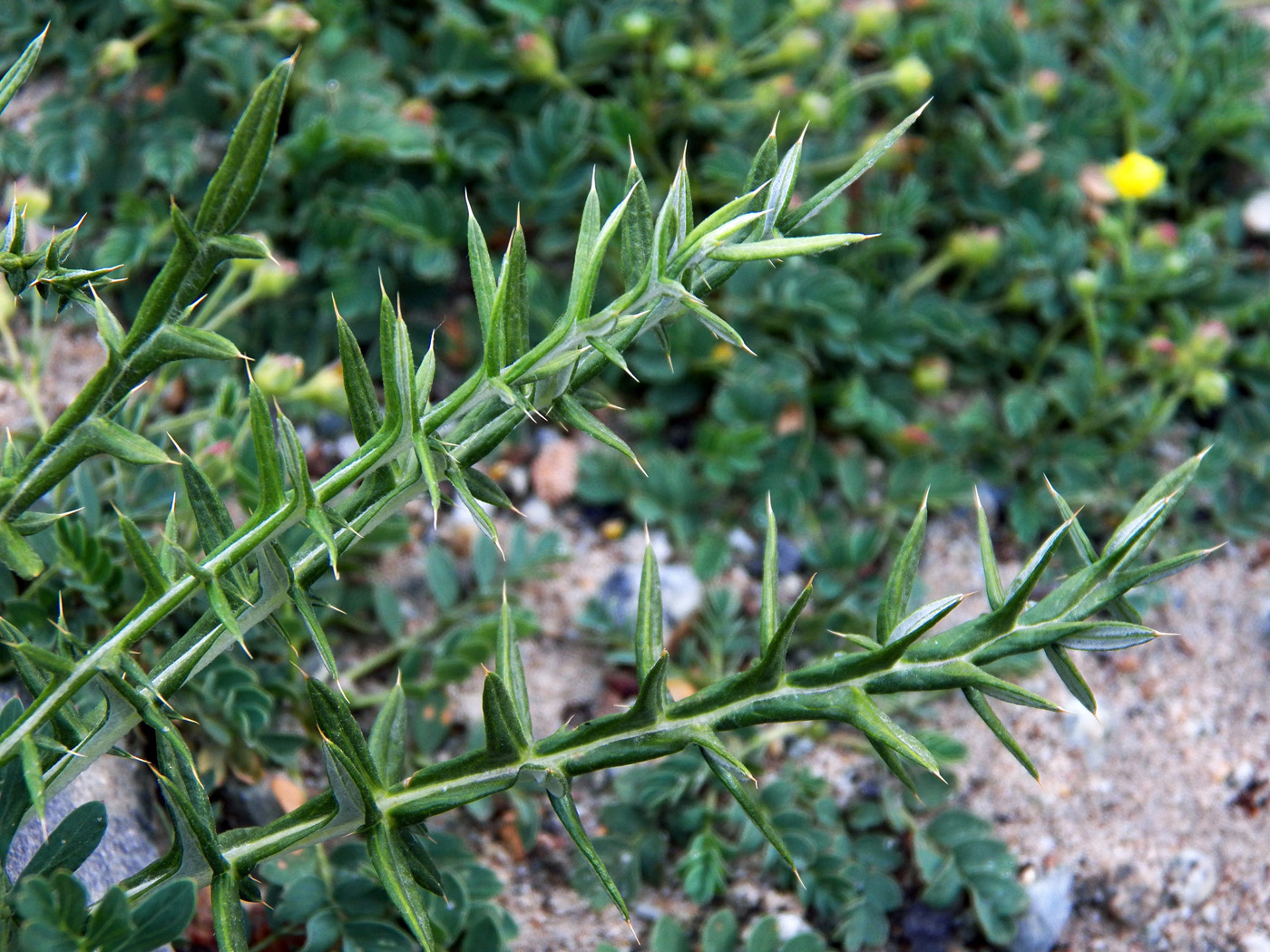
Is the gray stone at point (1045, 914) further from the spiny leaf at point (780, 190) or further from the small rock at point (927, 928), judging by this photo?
the spiny leaf at point (780, 190)

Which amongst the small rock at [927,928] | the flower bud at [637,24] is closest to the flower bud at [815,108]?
the flower bud at [637,24]

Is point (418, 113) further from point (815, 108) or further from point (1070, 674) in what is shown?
point (1070, 674)

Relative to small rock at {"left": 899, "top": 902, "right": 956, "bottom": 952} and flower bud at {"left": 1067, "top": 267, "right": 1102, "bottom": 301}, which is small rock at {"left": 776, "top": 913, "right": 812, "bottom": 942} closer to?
small rock at {"left": 899, "top": 902, "right": 956, "bottom": 952}

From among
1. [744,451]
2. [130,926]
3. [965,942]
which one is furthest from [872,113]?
[130,926]

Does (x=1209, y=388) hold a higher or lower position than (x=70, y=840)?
lower

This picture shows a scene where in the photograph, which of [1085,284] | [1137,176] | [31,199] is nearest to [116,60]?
[31,199]

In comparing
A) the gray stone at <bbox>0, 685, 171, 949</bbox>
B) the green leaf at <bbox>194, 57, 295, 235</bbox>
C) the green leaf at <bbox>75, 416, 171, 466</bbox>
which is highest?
the green leaf at <bbox>194, 57, 295, 235</bbox>

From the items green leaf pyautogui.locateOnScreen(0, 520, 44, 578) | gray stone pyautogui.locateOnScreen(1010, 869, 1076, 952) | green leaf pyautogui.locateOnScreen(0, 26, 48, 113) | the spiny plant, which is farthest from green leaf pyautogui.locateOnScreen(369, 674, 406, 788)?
gray stone pyautogui.locateOnScreen(1010, 869, 1076, 952)

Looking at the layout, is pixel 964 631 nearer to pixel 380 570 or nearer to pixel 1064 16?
pixel 380 570
